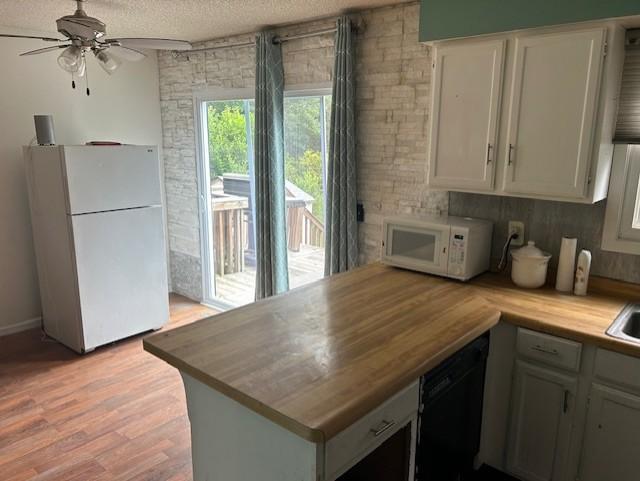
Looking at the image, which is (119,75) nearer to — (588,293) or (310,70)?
(310,70)

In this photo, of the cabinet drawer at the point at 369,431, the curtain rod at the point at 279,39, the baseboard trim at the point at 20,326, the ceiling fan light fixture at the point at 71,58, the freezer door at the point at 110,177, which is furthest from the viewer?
the baseboard trim at the point at 20,326

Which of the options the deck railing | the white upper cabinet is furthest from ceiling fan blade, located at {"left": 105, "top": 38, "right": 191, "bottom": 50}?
the deck railing

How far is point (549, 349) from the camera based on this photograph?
1.92 meters

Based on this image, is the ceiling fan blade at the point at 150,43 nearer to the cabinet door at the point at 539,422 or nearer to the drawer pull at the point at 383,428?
the drawer pull at the point at 383,428

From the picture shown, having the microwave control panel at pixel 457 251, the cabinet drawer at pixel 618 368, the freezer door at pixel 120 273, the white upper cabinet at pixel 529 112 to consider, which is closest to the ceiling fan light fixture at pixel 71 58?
the freezer door at pixel 120 273

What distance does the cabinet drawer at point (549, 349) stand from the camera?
1.87 meters

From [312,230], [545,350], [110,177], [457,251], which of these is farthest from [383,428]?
[110,177]

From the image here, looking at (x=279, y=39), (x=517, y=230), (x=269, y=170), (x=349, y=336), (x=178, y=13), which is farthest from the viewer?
(x=269, y=170)

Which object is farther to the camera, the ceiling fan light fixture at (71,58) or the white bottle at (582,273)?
the ceiling fan light fixture at (71,58)

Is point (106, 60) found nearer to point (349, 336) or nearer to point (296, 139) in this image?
point (296, 139)

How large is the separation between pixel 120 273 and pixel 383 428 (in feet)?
9.37

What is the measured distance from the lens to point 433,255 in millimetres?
2479

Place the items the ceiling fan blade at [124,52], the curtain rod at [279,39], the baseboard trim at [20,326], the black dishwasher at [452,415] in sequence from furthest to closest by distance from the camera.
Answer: the baseboard trim at [20,326], the curtain rod at [279,39], the ceiling fan blade at [124,52], the black dishwasher at [452,415]

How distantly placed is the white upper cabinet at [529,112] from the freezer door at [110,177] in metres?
2.33
